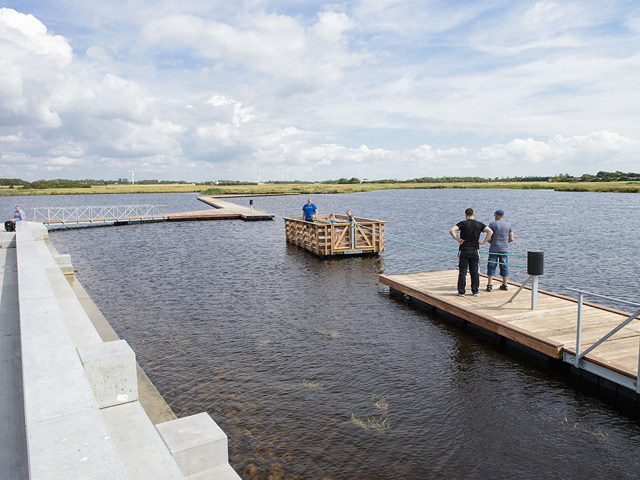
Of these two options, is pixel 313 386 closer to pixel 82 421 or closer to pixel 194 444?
pixel 194 444

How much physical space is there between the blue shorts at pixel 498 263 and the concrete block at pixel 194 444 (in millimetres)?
9154

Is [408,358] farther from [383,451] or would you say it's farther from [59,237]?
[59,237]

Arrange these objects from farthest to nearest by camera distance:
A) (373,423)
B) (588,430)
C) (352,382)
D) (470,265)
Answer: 1. (470,265)
2. (352,382)
3. (373,423)
4. (588,430)

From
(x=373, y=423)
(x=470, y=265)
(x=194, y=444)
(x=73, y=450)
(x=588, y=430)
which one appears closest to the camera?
(x=73, y=450)

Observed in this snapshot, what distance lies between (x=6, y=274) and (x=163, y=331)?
398cm

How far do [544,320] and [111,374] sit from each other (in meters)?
8.36

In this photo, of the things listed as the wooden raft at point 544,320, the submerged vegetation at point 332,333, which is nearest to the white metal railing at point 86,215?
the submerged vegetation at point 332,333

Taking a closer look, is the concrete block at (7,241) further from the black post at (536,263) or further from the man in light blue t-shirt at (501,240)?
the black post at (536,263)

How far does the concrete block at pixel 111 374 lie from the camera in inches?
159

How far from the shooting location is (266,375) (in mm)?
8328

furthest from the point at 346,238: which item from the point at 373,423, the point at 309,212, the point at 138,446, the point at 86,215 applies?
the point at 86,215

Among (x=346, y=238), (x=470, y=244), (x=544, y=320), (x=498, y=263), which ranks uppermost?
(x=470, y=244)

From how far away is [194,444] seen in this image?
3830 mm

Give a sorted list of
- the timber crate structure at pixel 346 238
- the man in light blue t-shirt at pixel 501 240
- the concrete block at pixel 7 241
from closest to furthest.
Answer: the man in light blue t-shirt at pixel 501 240, the concrete block at pixel 7 241, the timber crate structure at pixel 346 238
